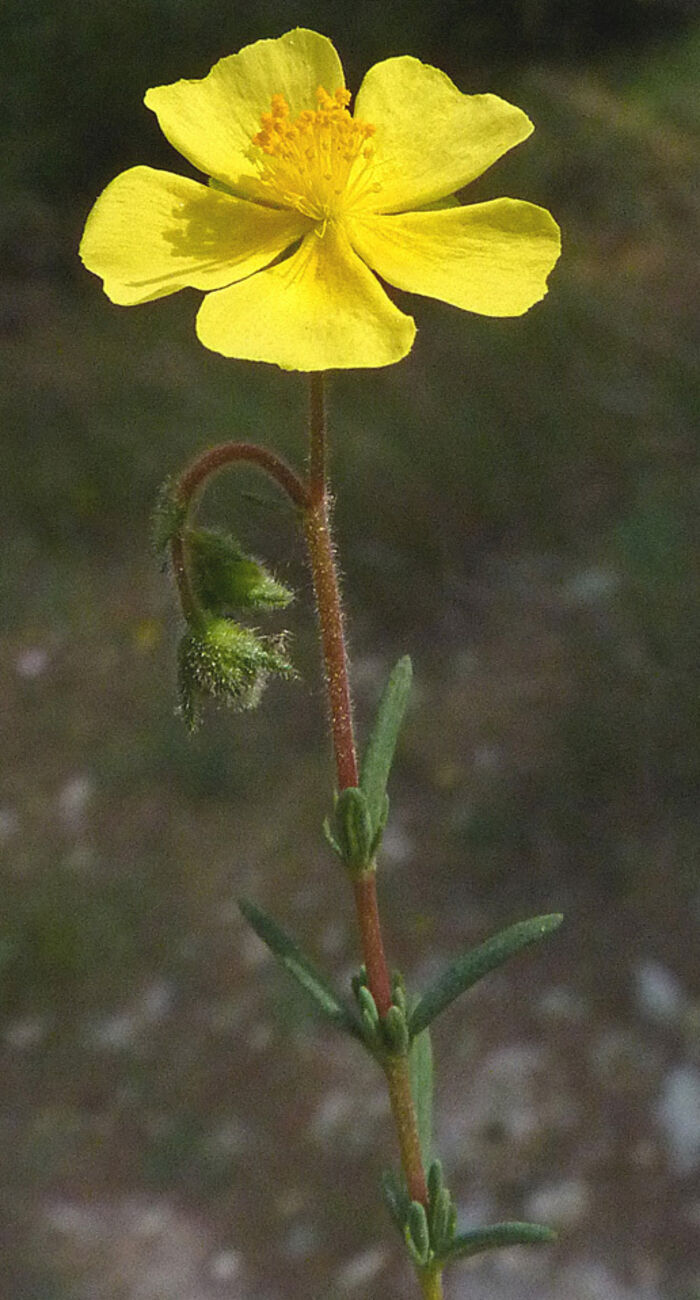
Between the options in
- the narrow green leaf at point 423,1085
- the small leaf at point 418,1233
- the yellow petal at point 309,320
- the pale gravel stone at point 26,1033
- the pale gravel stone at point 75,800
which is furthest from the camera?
the pale gravel stone at point 75,800

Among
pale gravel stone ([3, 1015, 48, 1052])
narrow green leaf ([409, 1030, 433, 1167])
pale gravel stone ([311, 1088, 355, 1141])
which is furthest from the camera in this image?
pale gravel stone ([3, 1015, 48, 1052])

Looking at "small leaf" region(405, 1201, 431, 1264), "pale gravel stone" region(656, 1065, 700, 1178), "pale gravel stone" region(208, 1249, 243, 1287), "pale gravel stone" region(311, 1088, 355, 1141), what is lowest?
"pale gravel stone" region(208, 1249, 243, 1287)

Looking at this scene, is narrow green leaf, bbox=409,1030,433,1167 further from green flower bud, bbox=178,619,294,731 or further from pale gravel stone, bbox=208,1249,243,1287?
pale gravel stone, bbox=208,1249,243,1287

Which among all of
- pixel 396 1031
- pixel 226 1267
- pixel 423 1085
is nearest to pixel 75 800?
pixel 226 1267

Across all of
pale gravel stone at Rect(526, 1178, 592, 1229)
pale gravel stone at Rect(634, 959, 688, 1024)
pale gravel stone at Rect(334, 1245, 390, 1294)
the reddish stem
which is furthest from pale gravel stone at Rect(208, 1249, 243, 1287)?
the reddish stem

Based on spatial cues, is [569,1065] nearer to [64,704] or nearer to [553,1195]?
[553,1195]

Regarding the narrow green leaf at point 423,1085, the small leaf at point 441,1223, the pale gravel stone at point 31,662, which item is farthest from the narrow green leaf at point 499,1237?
the pale gravel stone at point 31,662

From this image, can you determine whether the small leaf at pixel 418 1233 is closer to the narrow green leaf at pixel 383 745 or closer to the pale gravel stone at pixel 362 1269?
the narrow green leaf at pixel 383 745
